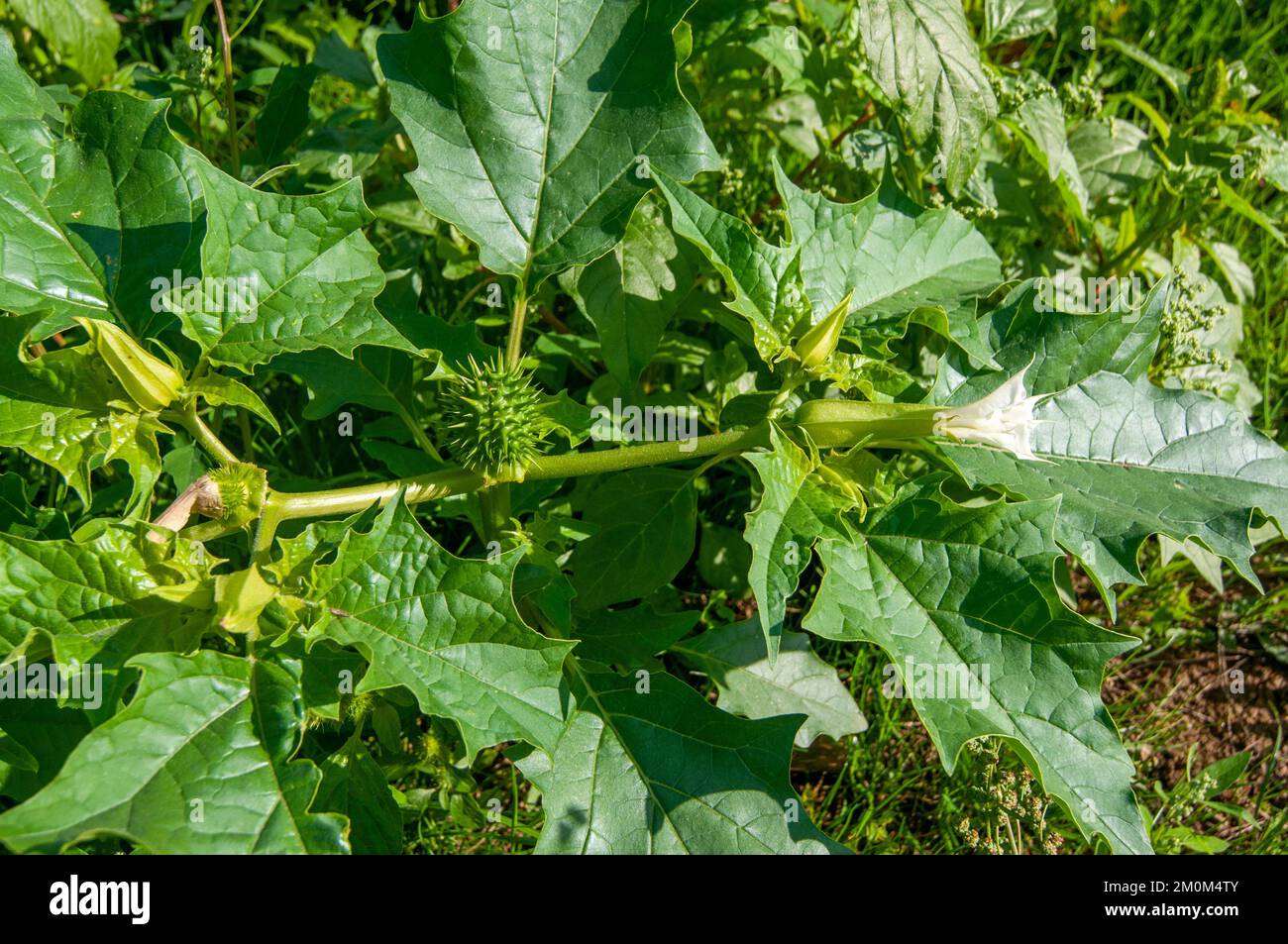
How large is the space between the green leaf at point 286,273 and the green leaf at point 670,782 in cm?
88

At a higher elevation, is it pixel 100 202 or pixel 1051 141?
pixel 1051 141

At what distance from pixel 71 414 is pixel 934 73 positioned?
2062 mm

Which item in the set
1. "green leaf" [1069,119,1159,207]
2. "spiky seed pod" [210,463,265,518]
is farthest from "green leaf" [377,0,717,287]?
"green leaf" [1069,119,1159,207]

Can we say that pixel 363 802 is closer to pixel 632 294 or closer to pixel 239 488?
pixel 239 488

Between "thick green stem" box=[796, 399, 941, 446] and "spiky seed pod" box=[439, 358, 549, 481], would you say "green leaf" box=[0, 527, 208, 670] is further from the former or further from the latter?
"thick green stem" box=[796, 399, 941, 446]

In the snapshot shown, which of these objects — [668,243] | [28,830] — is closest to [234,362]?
[28,830]

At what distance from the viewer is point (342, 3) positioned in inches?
174

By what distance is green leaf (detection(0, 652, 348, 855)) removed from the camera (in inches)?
58.1

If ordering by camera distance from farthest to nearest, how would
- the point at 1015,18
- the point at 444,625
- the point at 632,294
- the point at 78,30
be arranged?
the point at 78,30
the point at 1015,18
the point at 632,294
the point at 444,625

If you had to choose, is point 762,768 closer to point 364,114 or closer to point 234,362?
point 234,362

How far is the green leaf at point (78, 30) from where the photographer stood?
3213 millimetres

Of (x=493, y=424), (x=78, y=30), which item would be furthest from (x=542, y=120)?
(x=78, y=30)

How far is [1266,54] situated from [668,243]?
2.96 meters

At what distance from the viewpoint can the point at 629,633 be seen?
7.72 ft
